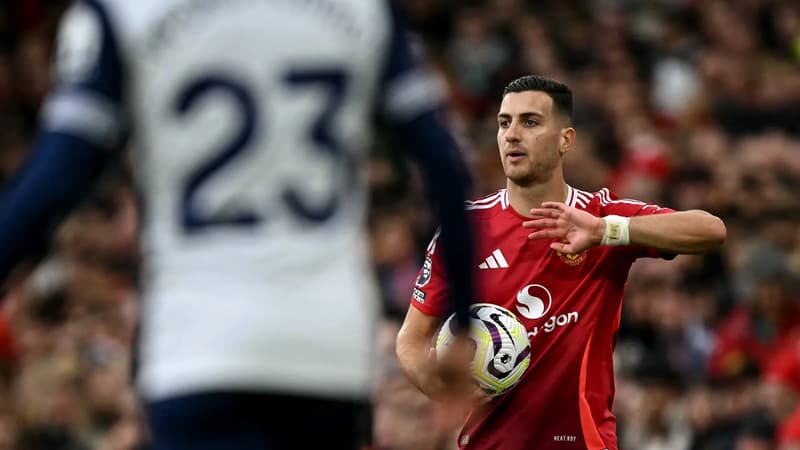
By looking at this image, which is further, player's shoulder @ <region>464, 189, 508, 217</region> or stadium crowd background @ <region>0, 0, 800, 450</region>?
stadium crowd background @ <region>0, 0, 800, 450</region>

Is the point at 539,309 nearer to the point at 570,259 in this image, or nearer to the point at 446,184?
the point at 570,259

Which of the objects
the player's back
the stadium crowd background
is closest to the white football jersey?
the player's back

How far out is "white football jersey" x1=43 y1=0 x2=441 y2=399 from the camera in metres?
3.90

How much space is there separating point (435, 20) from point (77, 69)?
52.2 feet

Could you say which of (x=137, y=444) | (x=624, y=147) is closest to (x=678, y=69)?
(x=624, y=147)

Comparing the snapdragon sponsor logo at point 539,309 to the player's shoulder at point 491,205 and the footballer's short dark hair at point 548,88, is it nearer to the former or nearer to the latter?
the player's shoulder at point 491,205

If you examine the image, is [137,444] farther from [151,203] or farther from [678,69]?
[678,69]

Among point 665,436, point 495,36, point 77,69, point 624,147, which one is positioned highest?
point 495,36

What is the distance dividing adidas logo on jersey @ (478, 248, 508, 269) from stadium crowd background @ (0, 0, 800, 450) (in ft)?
4.11

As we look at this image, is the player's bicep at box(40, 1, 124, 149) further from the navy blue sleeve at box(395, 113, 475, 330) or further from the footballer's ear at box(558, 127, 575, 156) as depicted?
the footballer's ear at box(558, 127, 575, 156)

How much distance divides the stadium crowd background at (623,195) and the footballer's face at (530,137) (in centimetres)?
151

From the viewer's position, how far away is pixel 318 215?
13.0 ft

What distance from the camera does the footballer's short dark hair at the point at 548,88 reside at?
699 centimetres

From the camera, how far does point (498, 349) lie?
6.50 metres
